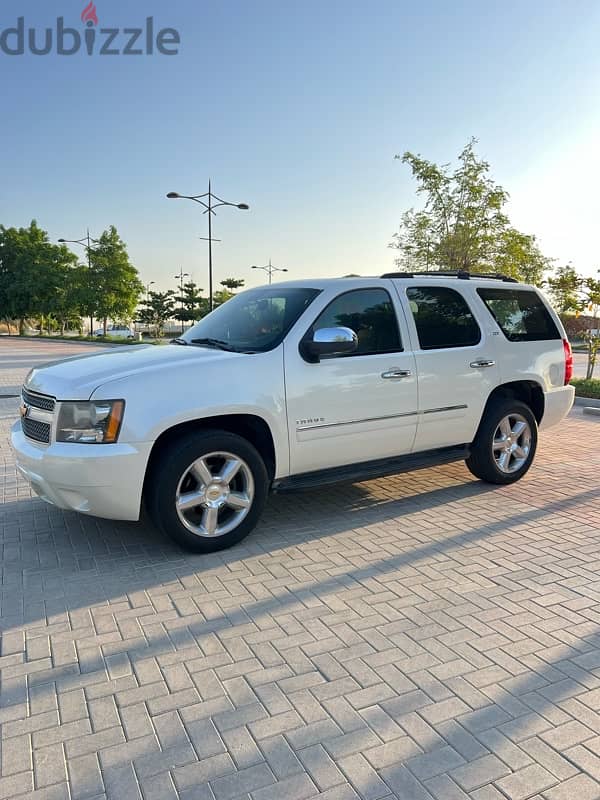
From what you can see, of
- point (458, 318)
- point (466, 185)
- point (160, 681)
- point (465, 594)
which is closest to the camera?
point (160, 681)

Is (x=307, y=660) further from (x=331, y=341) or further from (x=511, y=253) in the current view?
(x=511, y=253)

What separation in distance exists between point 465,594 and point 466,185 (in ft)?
60.4

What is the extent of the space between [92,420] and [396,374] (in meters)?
2.37

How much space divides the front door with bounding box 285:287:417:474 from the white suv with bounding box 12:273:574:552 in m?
0.01

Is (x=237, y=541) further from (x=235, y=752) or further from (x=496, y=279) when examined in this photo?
(x=496, y=279)

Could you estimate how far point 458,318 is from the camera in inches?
213

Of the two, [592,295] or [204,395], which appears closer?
[204,395]

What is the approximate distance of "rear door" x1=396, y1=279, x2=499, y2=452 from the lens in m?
5.08

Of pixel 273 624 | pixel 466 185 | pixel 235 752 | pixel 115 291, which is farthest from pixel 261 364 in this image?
pixel 115 291

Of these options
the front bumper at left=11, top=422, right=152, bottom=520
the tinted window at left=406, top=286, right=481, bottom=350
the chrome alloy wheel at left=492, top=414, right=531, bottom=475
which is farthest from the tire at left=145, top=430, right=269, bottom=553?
the chrome alloy wheel at left=492, top=414, right=531, bottom=475

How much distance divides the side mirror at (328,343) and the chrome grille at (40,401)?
177cm

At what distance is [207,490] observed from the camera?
13.5ft

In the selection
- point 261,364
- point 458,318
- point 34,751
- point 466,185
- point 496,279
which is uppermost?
point 466,185

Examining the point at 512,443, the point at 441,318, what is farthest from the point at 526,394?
the point at 441,318
